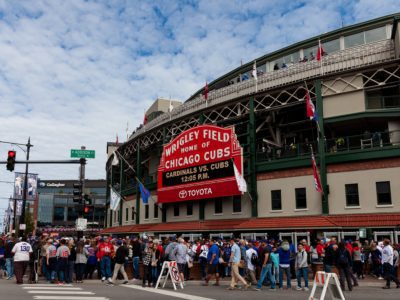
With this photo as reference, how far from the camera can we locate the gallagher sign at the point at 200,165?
2964 cm

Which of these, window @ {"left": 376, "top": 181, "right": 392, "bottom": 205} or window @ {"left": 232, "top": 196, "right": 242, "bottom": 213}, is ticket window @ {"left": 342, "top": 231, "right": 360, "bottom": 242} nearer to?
window @ {"left": 376, "top": 181, "right": 392, "bottom": 205}

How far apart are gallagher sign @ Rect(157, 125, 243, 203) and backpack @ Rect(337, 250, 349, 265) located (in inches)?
559

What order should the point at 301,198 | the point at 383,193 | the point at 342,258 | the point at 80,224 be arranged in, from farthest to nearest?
the point at 301,198, the point at 383,193, the point at 80,224, the point at 342,258

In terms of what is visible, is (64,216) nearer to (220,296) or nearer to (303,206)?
(303,206)

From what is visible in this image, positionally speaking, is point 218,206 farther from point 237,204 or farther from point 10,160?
point 10,160

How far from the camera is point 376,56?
86.3ft

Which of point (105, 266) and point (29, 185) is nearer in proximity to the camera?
point (105, 266)

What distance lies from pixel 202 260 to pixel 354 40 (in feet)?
84.6

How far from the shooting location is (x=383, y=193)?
24234mm

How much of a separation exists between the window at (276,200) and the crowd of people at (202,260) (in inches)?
325

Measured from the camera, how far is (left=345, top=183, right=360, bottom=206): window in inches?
985

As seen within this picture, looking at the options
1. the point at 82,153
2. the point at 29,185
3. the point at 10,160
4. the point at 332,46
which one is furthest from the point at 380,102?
the point at 29,185

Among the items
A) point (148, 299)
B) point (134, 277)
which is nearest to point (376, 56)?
point (134, 277)

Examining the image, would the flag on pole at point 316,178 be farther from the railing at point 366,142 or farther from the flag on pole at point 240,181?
the flag on pole at point 240,181
